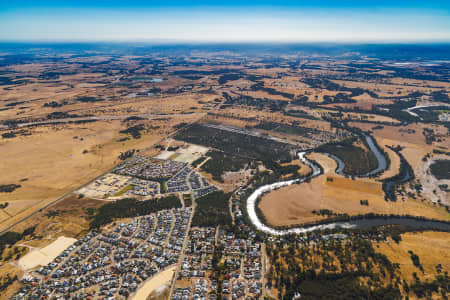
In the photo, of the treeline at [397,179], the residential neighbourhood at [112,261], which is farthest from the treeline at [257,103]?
the residential neighbourhood at [112,261]

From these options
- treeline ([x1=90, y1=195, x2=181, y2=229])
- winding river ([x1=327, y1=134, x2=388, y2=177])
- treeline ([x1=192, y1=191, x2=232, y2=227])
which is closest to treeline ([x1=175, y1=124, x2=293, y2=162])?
winding river ([x1=327, y1=134, x2=388, y2=177])

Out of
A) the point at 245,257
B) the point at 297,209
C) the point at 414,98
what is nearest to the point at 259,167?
the point at 297,209

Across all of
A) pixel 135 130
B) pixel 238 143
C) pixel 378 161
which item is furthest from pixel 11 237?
pixel 378 161

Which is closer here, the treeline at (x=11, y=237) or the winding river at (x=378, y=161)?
the treeline at (x=11, y=237)

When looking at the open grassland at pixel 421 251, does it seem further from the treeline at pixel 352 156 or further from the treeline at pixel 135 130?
the treeline at pixel 135 130

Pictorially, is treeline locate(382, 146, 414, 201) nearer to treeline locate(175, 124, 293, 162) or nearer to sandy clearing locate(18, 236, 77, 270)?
treeline locate(175, 124, 293, 162)

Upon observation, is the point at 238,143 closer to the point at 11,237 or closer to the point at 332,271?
the point at 332,271

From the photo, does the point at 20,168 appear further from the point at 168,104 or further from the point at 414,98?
the point at 414,98
